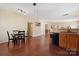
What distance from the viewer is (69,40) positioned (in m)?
3.04

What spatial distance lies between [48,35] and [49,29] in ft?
0.47

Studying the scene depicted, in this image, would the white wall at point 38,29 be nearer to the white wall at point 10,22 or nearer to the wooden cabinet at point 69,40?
the white wall at point 10,22

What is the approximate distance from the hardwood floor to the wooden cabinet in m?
0.14

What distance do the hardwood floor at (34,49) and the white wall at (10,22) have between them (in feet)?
0.83

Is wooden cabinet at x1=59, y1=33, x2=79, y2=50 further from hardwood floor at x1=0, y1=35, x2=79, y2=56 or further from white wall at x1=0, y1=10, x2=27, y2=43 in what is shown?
white wall at x1=0, y1=10, x2=27, y2=43

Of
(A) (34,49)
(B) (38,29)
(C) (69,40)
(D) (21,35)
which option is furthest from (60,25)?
(D) (21,35)

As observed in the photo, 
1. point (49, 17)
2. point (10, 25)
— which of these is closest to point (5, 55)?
point (10, 25)

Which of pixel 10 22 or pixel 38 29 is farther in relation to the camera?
pixel 38 29

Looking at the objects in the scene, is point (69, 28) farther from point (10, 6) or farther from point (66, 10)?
point (10, 6)

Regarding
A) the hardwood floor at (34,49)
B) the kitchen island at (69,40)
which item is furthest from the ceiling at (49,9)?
the hardwood floor at (34,49)

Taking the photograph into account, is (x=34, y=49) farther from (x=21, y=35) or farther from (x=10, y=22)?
(x=10, y=22)

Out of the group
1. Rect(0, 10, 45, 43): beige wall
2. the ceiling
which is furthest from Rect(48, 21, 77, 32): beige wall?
Rect(0, 10, 45, 43): beige wall

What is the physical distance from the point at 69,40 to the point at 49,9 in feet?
2.89

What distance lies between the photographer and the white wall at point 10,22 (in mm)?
3000
